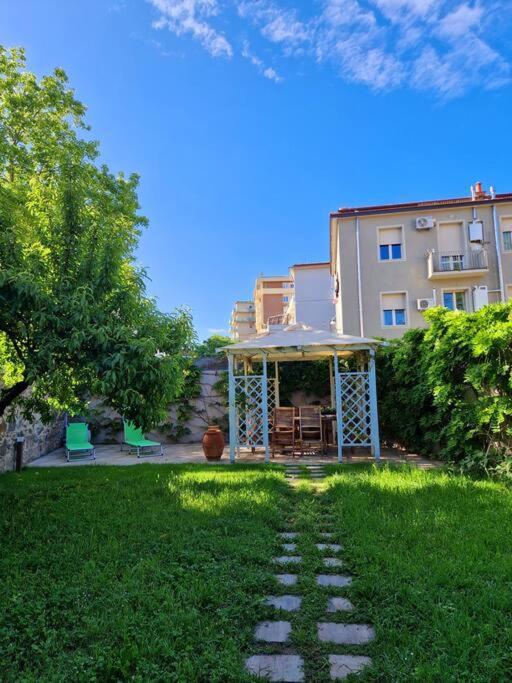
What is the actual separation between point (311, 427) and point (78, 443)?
17.7 feet

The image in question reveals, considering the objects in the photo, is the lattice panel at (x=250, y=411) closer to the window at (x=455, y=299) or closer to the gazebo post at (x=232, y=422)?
the gazebo post at (x=232, y=422)

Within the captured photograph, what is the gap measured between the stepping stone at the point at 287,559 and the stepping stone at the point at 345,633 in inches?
34.7

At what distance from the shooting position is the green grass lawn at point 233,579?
205cm

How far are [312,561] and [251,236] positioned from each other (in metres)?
27.1

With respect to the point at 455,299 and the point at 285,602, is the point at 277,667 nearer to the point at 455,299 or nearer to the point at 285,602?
the point at 285,602

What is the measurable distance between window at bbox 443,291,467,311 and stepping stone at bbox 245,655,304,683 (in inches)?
739

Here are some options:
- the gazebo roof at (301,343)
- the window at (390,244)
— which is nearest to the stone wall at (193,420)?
the gazebo roof at (301,343)

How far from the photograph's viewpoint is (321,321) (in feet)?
101

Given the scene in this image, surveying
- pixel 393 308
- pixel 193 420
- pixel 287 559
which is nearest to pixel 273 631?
pixel 287 559

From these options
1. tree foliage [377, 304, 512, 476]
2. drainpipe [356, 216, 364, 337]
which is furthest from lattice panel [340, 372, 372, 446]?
drainpipe [356, 216, 364, 337]

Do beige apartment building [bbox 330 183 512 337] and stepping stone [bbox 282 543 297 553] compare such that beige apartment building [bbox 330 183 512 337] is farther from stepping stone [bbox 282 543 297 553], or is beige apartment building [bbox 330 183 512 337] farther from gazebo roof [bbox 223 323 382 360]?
stepping stone [bbox 282 543 297 553]

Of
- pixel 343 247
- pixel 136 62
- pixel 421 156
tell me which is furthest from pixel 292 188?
pixel 136 62

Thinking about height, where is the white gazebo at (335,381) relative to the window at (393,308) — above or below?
below

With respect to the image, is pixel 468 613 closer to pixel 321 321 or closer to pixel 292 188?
pixel 292 188
